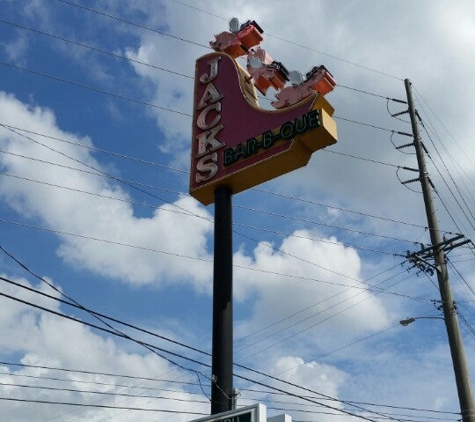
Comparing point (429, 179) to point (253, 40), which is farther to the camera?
point (429, 179)

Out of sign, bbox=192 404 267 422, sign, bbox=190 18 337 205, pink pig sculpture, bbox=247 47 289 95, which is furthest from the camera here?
pink pig sculpture, bbox=247 47 289 95

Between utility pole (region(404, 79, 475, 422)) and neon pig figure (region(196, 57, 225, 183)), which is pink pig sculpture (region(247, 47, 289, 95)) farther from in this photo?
utility pole (region(404, 79, 475, 422))

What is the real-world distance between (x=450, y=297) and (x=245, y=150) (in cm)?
977

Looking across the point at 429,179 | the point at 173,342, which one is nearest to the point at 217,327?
the point at 173,342

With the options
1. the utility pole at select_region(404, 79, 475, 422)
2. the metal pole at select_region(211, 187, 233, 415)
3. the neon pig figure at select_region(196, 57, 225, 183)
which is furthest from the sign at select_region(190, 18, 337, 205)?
the utility pole at select_region(404, 79, 475, 422)

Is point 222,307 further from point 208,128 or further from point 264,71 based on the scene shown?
point 264,71

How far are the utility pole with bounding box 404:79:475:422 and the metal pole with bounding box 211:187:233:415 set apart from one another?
29.7 feet

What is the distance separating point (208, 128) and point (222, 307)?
4869 mm

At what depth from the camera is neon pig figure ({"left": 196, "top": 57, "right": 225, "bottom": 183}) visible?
1534 centimetres

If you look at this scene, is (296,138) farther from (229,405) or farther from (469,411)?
(469,411)

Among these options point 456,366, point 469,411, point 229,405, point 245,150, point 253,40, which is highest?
point 253,40

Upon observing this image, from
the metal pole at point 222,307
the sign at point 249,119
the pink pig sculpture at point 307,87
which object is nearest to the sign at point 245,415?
the metal pole at point 222,307

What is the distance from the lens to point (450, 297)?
20875 mm

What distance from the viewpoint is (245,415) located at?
34.4 feet
